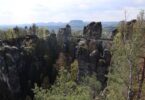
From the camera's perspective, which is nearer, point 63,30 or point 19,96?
point 19,96

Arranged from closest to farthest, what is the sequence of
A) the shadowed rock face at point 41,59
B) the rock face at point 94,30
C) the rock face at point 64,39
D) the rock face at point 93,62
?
the rock face at point 93,62, the shadowed rock face at point 41,59, the rock face at point 94,30, the rock face at point 64,39

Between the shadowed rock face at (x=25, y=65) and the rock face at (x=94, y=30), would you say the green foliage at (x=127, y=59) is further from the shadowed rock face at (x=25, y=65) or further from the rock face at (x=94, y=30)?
the rock face at (x=94, y=30)

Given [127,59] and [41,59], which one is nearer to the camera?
[127,59]

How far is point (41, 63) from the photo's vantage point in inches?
4013

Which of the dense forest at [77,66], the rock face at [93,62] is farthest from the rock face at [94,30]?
the rock face at [93,62]

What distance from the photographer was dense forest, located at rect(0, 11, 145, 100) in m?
24.2

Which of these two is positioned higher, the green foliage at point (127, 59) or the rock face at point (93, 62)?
the green foliage at point (127, 59)

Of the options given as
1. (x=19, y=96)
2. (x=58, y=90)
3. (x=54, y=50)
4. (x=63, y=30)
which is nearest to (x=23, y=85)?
(x=19, y=96)

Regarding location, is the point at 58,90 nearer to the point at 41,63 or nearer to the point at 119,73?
the point at 119,73

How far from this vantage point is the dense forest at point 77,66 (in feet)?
79.4

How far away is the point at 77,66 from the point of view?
82875 mm

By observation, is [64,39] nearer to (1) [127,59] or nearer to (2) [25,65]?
(2) [25,65]

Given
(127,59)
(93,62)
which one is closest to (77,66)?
(93,62)

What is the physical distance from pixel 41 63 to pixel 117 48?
78.8 metres
